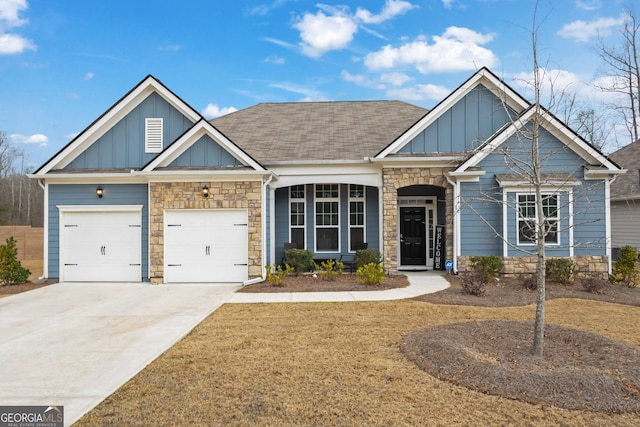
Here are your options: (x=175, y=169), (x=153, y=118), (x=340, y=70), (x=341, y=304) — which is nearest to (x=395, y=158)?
(x=341, y=304)

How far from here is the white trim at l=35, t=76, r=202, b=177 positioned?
12.1m

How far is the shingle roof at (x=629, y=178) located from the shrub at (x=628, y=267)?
7.89 m

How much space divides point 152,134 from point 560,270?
12.5m

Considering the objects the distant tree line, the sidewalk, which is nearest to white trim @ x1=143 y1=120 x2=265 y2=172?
the sidewalk

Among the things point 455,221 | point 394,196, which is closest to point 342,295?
point 394,196

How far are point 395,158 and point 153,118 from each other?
7.52 meters

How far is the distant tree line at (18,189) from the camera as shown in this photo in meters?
39.2

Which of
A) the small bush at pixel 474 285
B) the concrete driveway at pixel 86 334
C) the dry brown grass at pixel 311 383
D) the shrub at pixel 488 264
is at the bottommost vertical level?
the concrete driveway at pixel 86 334

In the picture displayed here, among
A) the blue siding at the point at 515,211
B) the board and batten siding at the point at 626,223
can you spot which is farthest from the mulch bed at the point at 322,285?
the board and batten siding at the point at 626,223

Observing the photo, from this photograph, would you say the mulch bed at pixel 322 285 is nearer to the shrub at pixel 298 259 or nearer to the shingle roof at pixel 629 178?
the shrub at pixel 298 259

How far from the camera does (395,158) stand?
12.3 metres

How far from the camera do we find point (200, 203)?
11609 mm

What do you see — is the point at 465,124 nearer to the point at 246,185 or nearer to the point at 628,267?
the point at 628,267

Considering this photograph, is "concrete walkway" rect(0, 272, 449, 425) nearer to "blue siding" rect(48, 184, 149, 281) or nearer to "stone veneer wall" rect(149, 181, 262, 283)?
"stone veneer wall" rect(149, 181, 262, 283)
